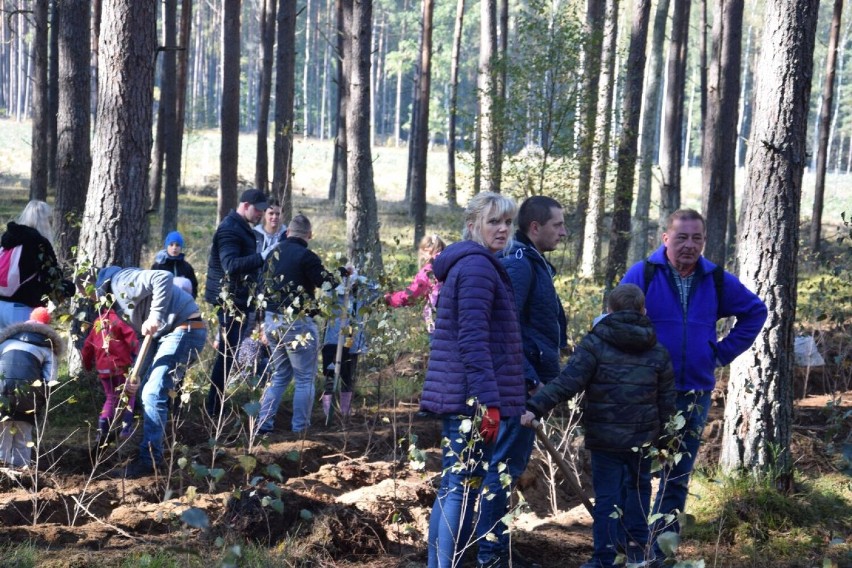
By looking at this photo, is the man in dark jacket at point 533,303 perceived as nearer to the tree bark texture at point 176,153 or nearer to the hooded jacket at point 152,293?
the hooded jacket at point 152,293

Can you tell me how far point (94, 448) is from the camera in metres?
7.22

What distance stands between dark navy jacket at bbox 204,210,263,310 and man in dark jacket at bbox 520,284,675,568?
160 inches

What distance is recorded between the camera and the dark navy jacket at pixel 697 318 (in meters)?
5.12

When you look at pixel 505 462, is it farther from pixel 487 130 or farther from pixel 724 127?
pixel 724 127

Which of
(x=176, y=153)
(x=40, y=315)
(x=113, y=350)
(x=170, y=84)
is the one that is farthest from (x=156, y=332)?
(x=176, y=153)

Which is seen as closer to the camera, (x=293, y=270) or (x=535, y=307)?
(x=535, y=307)

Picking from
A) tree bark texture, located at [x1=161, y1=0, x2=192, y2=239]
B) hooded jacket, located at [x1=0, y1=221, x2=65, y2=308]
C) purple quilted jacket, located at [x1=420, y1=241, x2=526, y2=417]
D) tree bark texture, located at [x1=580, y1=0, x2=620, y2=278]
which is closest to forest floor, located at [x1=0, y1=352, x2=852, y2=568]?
purple quilted jacket, located at [x1=420, y1=241, x2=526, y2=417]

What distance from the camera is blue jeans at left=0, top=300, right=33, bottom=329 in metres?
6.51

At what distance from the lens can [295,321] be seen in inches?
289

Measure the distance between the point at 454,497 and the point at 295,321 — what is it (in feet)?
10.3

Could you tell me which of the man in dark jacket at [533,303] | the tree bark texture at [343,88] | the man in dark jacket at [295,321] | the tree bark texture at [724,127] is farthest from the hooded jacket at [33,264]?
the tree bark texture at [724,127]

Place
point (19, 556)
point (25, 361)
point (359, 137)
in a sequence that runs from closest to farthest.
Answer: point (19, 556)
point (25, 361)
point (359, 137)

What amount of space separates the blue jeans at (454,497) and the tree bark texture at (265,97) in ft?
49.3

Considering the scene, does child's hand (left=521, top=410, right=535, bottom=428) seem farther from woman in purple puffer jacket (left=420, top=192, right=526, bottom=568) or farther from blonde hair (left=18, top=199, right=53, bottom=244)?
blonde hair (left=18, top=199, right=53, bottom=244)
